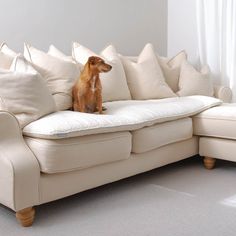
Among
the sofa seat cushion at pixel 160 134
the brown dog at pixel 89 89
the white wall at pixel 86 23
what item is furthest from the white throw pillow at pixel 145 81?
the brown dog at pixel 89 89

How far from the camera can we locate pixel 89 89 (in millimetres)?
2088

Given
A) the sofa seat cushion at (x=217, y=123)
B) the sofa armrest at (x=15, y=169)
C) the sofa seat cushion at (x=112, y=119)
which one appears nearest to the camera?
the sofa armrest at (x=15, y=169)

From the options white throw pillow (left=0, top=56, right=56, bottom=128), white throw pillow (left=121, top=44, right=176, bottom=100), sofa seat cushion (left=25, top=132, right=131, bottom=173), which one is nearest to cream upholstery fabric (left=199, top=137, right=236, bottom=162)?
white throw pillow (left=121, top=44, right=176, bottom=100)

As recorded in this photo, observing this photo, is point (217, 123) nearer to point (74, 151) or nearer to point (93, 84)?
point (93, 84)

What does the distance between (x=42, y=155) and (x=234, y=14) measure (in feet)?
8.97

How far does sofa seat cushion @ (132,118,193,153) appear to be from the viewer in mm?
2021

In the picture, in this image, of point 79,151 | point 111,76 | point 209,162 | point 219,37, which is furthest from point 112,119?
point 219,37

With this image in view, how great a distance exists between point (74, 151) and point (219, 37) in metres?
2.55

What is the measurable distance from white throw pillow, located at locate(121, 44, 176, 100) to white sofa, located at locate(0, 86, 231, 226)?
2.17ft

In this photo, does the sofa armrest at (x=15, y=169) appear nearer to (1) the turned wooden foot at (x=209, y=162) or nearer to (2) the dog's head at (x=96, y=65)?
(2) the dog's head at (x=96, y=65)

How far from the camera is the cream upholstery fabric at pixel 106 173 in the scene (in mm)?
1647

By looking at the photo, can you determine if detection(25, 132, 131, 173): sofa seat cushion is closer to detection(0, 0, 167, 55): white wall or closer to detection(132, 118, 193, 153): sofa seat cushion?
detection(132, 118, 193, 153): sofa seat cushion

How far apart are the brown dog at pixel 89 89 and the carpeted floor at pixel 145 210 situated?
0.51m

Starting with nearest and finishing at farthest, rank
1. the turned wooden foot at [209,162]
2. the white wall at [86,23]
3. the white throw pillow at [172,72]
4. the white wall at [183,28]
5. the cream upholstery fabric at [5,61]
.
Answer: the cream upholstery fabric at [5,61], the turned wooden foot at [209,162], the white wall at [86,23], the white throw pillow at [172,72], the white wall at [183,28]
